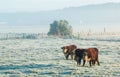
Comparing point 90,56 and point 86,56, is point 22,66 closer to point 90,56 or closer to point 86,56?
point 86,56

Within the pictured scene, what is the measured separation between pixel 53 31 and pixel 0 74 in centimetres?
5113

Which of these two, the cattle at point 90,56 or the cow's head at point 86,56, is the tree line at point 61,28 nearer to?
the cattle at point 90,56

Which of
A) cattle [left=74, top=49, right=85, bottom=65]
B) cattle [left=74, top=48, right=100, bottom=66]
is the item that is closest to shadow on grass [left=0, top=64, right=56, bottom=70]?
cattle [left=74, top=49, right=85, bottom=65]

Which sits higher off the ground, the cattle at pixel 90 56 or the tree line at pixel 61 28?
the tree line at pixel 61 28

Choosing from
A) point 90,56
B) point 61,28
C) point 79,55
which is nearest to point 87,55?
point 90,56

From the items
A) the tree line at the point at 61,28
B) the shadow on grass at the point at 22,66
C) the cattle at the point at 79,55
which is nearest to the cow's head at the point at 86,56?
the cattle at the point at 79,55

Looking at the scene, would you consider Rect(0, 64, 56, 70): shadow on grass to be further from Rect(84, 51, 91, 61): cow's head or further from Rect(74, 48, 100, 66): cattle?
Rect(84, 51, 91, 61): cow's head

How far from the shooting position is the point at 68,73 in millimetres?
26672

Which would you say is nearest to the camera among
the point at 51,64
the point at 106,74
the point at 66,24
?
the point at 106,74

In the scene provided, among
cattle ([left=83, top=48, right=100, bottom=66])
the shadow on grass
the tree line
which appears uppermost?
the tree line

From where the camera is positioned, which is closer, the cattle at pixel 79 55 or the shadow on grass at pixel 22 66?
the shadow on grass at pixel 22 66

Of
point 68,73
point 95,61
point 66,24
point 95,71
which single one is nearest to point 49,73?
point 68,73

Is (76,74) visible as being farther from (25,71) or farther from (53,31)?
(53,31)

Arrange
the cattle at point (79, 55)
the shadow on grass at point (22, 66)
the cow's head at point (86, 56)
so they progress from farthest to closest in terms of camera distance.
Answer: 1. the cattle at point (79, 55)
2. the cow's head at point (86, 56)
3. the shadow on grass at point (22, 66)
